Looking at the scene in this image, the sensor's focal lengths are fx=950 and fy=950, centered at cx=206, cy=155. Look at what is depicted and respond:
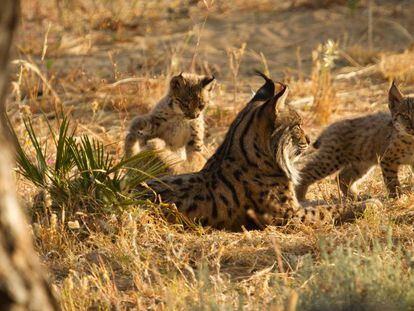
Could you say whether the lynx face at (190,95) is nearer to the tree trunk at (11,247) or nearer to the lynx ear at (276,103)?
the lynx ear at (276,103)

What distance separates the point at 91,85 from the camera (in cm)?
1328

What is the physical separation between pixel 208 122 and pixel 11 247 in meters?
8.74

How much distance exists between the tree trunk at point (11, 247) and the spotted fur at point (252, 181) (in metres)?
3.89

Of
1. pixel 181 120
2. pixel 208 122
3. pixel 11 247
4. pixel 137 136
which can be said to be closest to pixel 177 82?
pixel 181 120

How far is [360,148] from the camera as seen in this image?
9.73 m

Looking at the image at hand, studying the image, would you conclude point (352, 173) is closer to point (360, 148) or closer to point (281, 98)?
point (360, 148)

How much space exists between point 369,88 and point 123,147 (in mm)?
4802

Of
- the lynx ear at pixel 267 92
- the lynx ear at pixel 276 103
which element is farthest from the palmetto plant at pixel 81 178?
the lynx ear at pixel 267 92

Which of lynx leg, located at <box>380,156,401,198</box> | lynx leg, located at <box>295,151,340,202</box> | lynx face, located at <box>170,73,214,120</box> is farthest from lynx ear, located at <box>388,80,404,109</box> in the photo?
lynx face, located at <box>170,73,214,120</box>

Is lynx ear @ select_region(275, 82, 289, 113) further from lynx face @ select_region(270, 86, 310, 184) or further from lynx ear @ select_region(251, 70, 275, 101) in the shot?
lynx ear @ select_region(251, 70, 275, 101)

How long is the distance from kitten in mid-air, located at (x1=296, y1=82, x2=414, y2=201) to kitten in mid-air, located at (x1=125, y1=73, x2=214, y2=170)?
53.6 inches

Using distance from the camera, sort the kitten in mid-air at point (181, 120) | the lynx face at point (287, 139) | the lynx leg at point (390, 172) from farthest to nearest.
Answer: the kitten in mid-air at point (181, 120) → the lynx leg at point (390, 172) → the lynx face at point (287, 139)

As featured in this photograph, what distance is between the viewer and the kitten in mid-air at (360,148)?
9164 millimetres

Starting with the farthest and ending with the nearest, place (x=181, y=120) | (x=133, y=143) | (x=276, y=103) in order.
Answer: (x=181, y=120), (x=133, y=143), (x=276, y=103)
